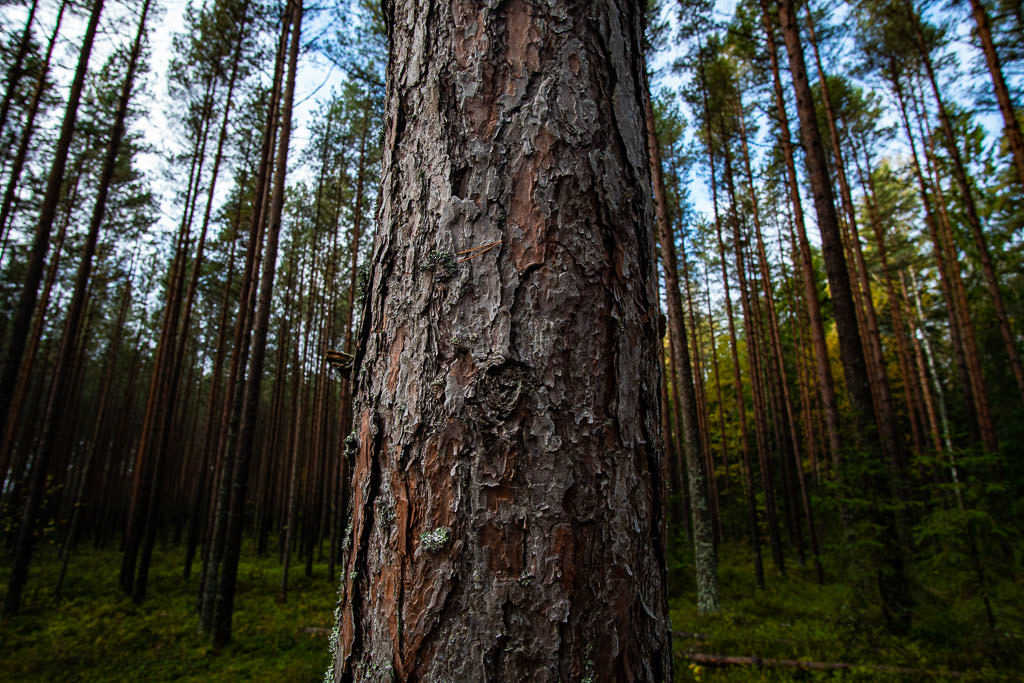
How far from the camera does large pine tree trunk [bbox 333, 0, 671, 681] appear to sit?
63cm

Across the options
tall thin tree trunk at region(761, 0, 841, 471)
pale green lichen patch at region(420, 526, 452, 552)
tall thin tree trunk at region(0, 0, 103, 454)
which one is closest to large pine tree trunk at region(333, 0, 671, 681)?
pale green lichen patch at region(420, 526, 452, 552)

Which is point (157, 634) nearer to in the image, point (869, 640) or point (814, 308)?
point (869, 640)

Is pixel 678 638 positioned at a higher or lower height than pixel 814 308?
lower

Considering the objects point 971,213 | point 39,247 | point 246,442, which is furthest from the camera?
point 971,213

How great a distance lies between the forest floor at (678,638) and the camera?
482cm

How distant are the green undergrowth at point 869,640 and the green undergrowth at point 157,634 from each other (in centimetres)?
490

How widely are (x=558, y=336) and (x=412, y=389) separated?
24 cm

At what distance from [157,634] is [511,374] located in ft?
30.2

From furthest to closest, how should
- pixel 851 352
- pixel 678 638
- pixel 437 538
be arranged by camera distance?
pixel 678 638 < pixel 851 352 < pixel 437 538

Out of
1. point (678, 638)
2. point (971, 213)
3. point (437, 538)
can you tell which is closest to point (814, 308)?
point (971, 213)

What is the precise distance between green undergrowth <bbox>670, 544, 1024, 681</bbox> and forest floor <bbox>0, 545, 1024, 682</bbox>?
14 millimetres

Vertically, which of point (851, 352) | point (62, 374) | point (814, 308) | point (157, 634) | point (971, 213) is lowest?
point (157, 634)

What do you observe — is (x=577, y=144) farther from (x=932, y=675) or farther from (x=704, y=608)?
(x=704, y=608)

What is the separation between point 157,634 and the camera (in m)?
6.89
